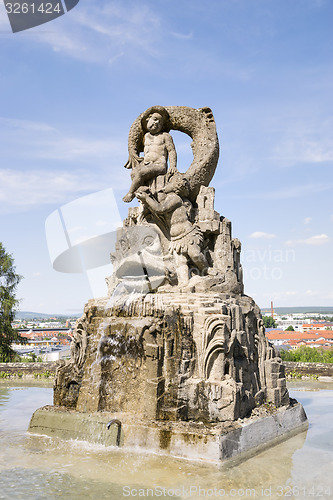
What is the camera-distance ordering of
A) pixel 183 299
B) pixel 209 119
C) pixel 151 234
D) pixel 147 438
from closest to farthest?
pixel 147 438 → pixel 183 299 → pixel 151 234 → pixel 209 119

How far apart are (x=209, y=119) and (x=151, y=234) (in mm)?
2782

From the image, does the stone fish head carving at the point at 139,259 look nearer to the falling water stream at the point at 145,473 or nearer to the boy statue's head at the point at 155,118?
the boy statue's head at the point at 155,118

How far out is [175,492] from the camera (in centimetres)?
490

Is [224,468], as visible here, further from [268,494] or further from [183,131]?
[183,131]

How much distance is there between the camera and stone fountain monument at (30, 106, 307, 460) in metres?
6.34

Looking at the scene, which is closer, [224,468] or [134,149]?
[224,468]

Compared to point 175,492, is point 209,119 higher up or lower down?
higher up

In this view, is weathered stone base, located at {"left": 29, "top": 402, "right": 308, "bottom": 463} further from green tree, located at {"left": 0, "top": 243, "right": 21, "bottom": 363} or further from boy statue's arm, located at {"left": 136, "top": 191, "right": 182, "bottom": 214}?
green tree, located at {"left": 0, "top": 243, "right": 21, "bottom": 363}

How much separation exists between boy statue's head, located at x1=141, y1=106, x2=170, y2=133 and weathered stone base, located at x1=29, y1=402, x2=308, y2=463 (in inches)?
218

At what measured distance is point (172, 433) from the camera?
236 inches

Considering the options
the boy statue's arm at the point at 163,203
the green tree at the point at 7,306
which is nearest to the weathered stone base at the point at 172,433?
the boy statue's arm at the point at 163,203

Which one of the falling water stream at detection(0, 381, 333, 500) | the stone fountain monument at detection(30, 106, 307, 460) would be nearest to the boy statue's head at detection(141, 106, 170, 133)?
the stone fountain monument at detection(30, 106, 307, 460)

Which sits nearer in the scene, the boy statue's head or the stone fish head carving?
the stone fish head carving

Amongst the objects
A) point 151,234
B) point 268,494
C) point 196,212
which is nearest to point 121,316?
point 151,234
